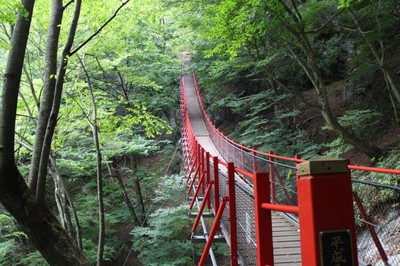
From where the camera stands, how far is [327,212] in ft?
3.04

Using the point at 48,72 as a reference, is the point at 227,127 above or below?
above

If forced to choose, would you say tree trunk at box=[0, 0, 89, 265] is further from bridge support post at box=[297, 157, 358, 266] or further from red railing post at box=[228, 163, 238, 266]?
bridge support post at box=[297, 157, 358, 266]

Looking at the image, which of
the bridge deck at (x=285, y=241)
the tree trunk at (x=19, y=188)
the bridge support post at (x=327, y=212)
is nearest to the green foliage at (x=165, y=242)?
the bridge deck at (x=285, y=241)

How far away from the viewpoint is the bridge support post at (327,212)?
0.92 metres

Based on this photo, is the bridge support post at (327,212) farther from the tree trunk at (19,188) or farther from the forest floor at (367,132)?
the forest floor at (367,132)

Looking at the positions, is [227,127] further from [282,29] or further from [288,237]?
[288,237]

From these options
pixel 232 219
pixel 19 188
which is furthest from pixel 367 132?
pixel 19 188

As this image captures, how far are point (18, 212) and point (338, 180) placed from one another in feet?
10.2

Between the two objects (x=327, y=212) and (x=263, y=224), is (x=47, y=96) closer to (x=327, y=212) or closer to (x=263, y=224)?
(x=263, y=224)

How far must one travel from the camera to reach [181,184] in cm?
848

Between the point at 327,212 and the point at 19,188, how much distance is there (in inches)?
120

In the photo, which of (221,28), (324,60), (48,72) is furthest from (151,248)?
(324,60)

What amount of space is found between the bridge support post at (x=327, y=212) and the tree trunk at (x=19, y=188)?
2872mm

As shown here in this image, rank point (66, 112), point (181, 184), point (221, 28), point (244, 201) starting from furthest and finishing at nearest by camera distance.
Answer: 1. point (181, 184)
2. point (66, 112)
3. point (221, 28)
4. point (244, 201)
